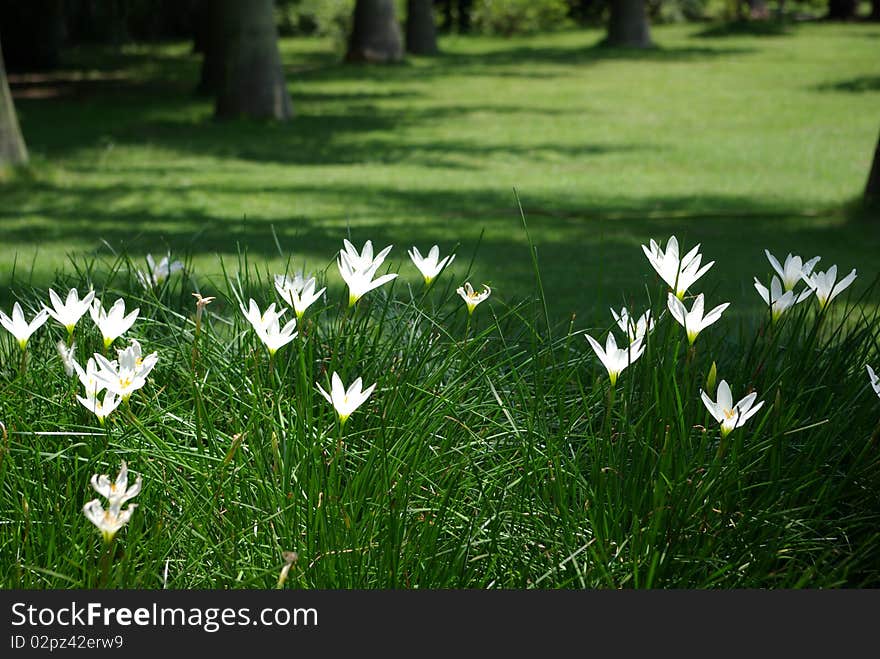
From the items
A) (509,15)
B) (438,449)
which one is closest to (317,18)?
(509,15)

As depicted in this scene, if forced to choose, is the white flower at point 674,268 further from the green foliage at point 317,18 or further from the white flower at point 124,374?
the green foliage at point 317,18

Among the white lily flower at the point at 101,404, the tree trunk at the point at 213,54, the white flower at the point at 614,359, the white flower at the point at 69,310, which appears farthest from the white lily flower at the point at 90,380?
the tree trunk at the point at 213,54

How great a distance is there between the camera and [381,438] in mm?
2732

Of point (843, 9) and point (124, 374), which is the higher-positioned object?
point (843, 9)

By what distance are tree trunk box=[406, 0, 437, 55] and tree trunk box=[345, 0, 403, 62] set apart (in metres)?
2.82

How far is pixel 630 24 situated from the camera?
28.5 metres

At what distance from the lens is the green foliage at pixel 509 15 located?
112ft

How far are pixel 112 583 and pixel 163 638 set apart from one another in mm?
255

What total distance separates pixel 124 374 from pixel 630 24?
90.0 feet

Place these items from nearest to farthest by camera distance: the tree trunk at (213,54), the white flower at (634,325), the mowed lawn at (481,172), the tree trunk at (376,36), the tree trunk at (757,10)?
the white flower at (634,325), the mowed lawn at (481,172), the tree trunk at (213,54), the tree trunk at (376,36), the tree trunk at (757,10)

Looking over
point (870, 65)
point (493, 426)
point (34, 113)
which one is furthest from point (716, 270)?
point (870, 65)

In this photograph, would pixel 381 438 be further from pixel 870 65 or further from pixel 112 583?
pixel 870 65

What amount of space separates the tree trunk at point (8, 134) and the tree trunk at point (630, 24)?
19.3 meters

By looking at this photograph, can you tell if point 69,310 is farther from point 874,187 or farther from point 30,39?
point 30,39
